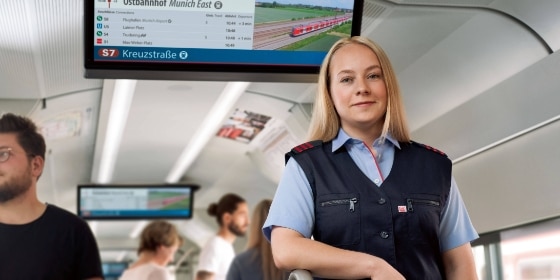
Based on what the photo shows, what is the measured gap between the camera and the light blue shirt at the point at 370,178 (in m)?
2.10

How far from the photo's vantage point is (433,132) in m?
6.19

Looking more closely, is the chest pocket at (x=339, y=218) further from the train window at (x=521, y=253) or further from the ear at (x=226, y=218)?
the ear at (x=226, y=218)

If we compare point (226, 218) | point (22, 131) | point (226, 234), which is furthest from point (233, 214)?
point (22, 131)

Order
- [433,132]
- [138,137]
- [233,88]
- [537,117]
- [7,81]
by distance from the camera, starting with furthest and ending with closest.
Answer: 1. [138,137]
2. [233,88]
3. [7,81]
4. [433,132]
5. [537,117]

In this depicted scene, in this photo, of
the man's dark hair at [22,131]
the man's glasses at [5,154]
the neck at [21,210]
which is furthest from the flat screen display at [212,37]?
the neck at [21,210]

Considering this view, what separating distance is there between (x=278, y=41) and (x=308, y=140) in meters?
1.80

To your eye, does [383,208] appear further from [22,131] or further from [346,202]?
[22,131]

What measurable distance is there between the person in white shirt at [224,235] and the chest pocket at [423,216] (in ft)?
14.3

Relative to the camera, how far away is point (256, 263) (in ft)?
15.3

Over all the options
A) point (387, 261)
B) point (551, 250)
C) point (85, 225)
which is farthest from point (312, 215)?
point (551, 250)

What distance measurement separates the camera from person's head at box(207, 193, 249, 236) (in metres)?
6.46

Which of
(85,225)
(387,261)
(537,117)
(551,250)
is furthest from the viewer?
(551,250)

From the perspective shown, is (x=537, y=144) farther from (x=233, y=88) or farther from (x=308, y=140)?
(x=233, y=88)

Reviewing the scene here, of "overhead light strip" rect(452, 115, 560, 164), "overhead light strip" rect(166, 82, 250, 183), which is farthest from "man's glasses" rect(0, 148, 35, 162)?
"overhead light strip" rect(166, 82, 250, 183)
